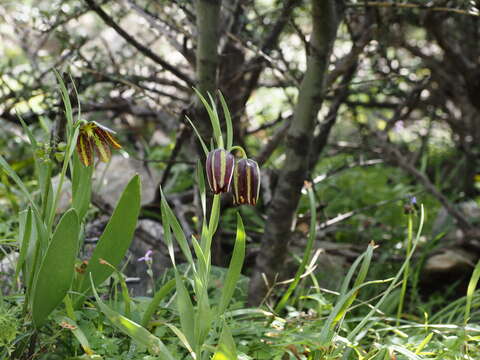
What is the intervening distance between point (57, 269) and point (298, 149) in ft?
3.04

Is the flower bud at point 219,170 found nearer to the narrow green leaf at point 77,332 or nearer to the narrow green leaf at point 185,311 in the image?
the narrow green leaf at point 185,311

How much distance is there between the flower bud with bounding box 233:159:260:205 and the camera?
133 centimetres

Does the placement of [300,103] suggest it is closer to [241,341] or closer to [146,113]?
[241,341]

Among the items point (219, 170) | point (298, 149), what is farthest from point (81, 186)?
point (298, 149)

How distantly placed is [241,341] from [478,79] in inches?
98.4

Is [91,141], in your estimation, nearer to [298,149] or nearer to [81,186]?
[81,186]

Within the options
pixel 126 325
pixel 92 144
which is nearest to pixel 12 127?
pixel 92 144

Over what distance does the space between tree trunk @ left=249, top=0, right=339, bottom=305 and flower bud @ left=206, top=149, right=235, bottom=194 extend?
680 mm

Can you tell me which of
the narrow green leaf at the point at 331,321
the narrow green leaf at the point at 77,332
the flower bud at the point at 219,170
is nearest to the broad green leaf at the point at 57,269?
the narrow green leaf at the point at 77,332

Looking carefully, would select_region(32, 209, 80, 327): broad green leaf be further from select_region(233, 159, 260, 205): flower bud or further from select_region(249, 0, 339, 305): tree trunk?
select_region(249, 0, 339, 305): tree trunk

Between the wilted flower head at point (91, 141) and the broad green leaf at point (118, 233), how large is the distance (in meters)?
0.10

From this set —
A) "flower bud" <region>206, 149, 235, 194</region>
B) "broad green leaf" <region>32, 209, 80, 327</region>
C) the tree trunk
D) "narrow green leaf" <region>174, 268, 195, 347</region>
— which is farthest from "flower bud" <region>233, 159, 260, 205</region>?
the tree trunk

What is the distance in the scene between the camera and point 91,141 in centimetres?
141

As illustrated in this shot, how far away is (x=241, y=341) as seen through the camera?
1.59 m
